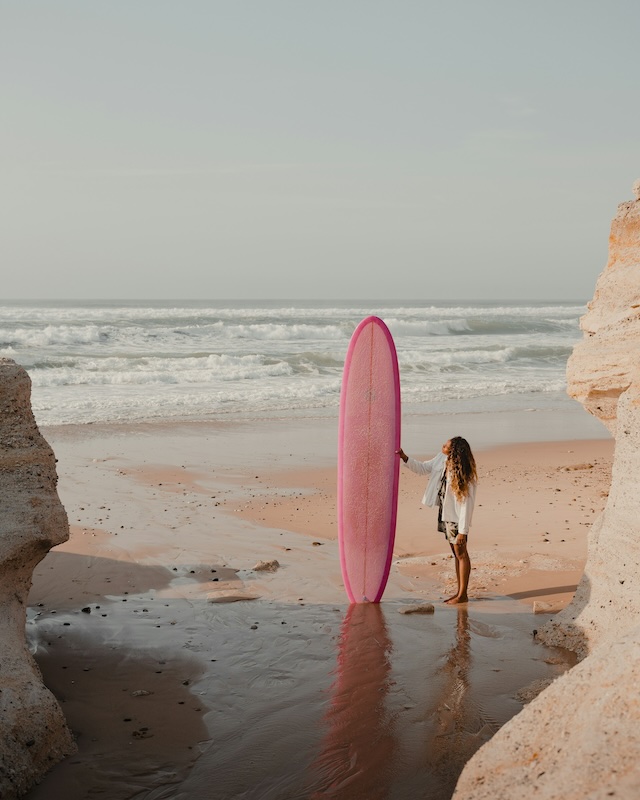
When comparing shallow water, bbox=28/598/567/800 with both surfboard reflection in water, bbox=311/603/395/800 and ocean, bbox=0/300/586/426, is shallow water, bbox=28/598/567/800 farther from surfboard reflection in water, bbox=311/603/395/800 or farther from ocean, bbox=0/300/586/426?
ocean, bbox=0/300/586/426

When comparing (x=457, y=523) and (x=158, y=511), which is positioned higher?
(x=457, y=523)

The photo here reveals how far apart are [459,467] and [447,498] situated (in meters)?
0.28

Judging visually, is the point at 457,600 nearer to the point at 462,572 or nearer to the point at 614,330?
the point at 462,572

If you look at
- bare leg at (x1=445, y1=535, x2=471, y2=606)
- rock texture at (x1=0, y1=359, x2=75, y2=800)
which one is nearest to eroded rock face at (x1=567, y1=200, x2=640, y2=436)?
bare leg at (x1=445, y1=535, x2=471, y2=606)

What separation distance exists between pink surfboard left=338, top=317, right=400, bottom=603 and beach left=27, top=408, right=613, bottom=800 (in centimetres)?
51

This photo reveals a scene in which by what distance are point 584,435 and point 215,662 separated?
36.3ft

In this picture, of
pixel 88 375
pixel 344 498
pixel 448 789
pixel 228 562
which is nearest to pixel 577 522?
pixel 344 498

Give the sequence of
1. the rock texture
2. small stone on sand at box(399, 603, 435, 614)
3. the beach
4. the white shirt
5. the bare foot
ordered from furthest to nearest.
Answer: the white shirt < the bare foot < small stone on sand at box(399, 603, 435, 614) < the beach < the rock texture

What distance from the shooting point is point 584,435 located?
49.1 feet

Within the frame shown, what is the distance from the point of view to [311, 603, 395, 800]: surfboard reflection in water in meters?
3.96

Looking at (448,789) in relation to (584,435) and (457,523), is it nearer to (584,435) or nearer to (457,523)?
(457,523)

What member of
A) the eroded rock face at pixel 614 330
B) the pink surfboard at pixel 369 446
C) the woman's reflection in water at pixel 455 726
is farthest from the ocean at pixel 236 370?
the woman's reflection in water at pixel 455 726

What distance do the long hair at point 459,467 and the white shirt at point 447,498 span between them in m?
0.05

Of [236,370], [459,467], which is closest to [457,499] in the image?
[459,467]
